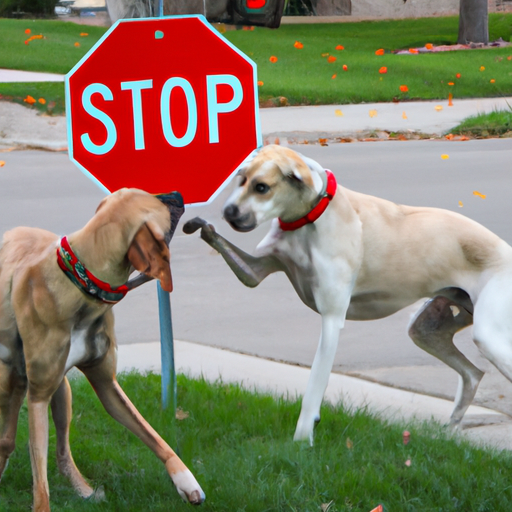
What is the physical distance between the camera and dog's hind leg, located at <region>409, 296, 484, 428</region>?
4.23 meters

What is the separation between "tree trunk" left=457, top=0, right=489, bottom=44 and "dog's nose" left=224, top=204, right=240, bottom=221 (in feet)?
73.3

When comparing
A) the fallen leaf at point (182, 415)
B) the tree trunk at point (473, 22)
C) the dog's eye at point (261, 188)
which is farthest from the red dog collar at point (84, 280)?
the tree trunk at point (473, 22)

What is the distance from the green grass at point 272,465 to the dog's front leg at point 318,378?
0.10 meters

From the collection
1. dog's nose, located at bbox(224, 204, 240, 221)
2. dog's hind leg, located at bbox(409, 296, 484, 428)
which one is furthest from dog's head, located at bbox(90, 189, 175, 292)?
dog's hind leg, located at bbox(409, 296, 484, 428)

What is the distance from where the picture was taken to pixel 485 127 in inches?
525

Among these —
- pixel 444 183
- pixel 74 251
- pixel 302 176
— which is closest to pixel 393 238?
pixel 302 176

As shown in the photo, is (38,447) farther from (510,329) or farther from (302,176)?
(510,329)

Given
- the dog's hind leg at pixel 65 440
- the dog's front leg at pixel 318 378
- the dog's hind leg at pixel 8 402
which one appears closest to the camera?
the dog's hind leg at pixel 8 402

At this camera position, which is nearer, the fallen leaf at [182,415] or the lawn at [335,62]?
the fallen leaf at [182,415]

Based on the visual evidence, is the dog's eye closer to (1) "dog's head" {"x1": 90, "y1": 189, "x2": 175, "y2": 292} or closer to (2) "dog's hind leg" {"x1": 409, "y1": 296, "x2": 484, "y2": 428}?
(1) "dog's head" {"x1": 90, "y1": 189, "x2": 175, "y2": 292}

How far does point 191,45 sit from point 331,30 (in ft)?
90.1

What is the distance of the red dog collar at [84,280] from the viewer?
274 centimetres

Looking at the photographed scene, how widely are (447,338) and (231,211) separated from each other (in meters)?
1.47

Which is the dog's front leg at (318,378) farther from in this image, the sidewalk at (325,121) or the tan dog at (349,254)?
the sidewalk at (325,121)
